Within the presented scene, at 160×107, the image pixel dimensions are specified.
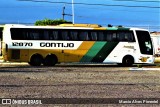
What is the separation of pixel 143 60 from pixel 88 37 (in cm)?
448

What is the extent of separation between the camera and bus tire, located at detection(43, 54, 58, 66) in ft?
110

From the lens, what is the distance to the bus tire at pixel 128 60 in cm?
3459

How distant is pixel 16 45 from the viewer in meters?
32.8

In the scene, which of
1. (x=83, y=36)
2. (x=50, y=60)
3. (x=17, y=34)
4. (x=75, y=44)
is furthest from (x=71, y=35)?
(x=17, y=34)

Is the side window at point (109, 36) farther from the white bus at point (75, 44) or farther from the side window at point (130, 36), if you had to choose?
the side window at point (130, 36)

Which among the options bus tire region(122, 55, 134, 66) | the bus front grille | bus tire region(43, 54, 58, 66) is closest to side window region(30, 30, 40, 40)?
the bus front grille

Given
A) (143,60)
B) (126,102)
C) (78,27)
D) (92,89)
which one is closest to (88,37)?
(78,27)

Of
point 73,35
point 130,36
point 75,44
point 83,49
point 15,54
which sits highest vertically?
point 73,35

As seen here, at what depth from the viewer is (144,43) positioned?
3494 cm

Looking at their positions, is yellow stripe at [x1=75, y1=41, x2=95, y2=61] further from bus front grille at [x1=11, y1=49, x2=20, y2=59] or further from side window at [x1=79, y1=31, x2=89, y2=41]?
bus front grille at [x1=11, y1=49, x2=20, y2=59]

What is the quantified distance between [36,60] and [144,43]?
819 cm

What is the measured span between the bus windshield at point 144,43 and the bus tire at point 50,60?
21.1 ft

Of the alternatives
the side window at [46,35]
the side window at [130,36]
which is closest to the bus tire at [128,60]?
the side window at [130,36]

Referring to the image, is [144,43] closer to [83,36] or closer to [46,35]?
[83,36]
